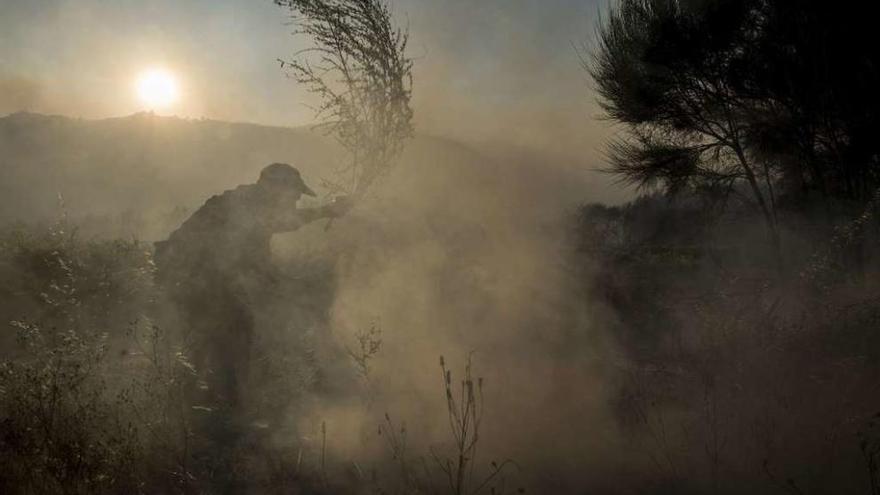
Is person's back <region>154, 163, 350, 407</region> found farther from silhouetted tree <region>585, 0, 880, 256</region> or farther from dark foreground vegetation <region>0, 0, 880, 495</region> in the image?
silhouetted tree <region>585, 0, 880, 256</region>

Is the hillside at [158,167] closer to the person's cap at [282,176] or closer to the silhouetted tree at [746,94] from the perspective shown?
the person's cap at [282,176]

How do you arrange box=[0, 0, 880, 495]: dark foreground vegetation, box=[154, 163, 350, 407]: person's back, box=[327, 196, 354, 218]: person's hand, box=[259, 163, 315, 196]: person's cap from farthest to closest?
box=[327, 196, 354, 218]: person's hand → box=[259, 163, 315, 196]: person's cap → box=[154, 163, 350, 407]: person's back → box=[0, 0, 880, 495]: dark foreground vegetation

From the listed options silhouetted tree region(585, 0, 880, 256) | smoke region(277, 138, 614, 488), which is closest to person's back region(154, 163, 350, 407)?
smoke region(277, 138, 614, 488)

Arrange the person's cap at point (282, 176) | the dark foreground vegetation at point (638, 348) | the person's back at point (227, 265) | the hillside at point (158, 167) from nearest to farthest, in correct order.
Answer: the dark foreground vegetation at point (638, 348), the person's back at point (227, 265), the person's cap at point (282, 176), the hillside at point (158, 167)

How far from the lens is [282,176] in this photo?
5508 mm

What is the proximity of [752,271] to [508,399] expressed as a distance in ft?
19.1

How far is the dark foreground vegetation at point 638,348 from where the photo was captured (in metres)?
3.28

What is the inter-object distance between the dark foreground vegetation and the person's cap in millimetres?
1114

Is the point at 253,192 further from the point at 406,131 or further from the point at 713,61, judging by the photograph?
the point at 713,61

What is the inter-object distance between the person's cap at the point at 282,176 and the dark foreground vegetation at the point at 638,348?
1114 mm

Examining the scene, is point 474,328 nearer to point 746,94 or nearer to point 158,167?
point 746,94

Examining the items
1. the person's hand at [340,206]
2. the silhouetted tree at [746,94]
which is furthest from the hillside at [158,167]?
the silhouetted tree at [746,94]

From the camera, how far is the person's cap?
5465 millimetres

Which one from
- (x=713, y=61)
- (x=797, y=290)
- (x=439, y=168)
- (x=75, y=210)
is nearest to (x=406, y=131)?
(x=797, y=290)
